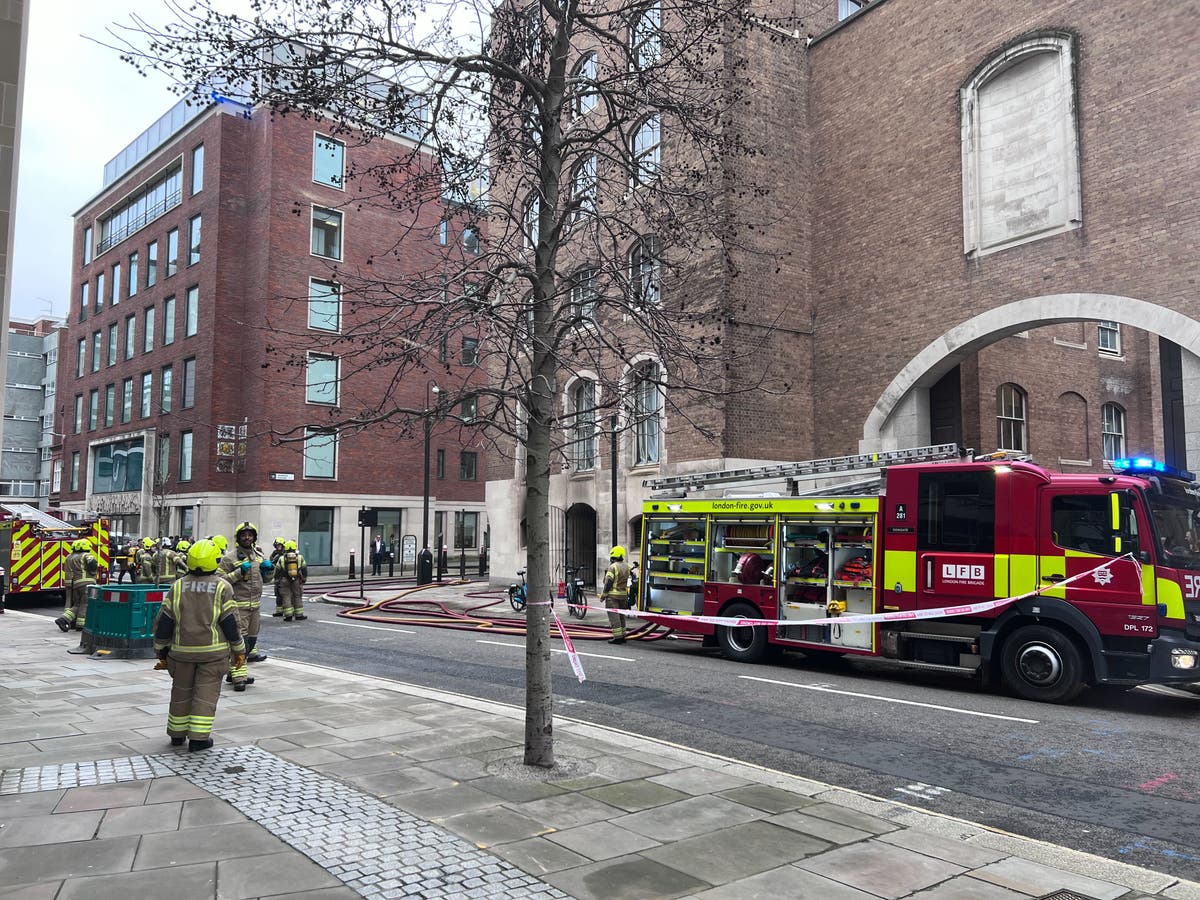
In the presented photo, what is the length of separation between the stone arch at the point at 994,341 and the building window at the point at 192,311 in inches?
1256

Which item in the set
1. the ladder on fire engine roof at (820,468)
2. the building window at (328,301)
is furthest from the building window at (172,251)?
the ladder on fire engine roof at (820,468)

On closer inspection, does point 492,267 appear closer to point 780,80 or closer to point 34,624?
point 34,624

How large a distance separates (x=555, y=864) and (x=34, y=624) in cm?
1744

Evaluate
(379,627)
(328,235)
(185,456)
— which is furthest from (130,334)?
(379,627)

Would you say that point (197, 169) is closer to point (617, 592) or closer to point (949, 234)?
point (949, 234)

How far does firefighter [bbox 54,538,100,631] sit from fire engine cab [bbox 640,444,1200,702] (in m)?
11.5

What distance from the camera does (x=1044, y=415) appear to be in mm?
25812

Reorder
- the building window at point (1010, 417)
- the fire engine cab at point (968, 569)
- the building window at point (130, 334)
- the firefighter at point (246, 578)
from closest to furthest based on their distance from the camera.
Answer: the fire engine cab at point (968, 569)
the firefighter at point (246, 578)
the building window at point (1010, 417)
the building window at point (130, 334)

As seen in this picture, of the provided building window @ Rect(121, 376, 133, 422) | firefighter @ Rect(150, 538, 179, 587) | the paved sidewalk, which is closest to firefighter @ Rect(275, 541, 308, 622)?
firefighter @ Rect(150, 538, 179, 587)

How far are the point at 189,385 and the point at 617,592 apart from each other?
32.3 meters

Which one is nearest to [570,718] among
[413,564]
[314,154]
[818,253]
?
[818,253]

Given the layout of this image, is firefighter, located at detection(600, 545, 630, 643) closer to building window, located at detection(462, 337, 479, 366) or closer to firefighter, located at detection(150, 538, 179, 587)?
building window, located at detection(462, 337, 479, 366)

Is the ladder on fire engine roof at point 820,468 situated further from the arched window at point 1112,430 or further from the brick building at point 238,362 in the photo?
the brick building at point 238,362

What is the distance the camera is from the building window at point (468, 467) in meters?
46.9
